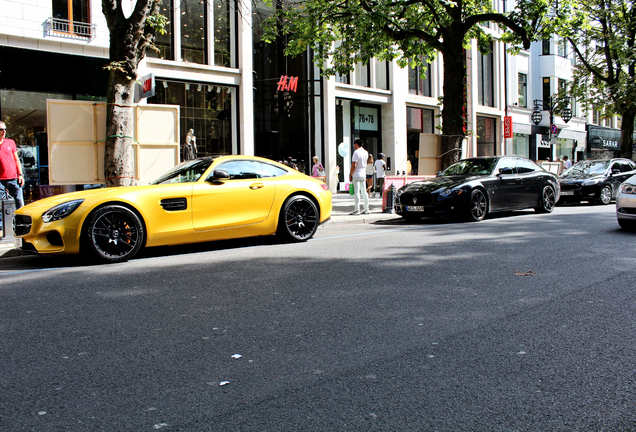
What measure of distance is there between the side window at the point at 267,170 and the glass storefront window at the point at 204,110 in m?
11.0

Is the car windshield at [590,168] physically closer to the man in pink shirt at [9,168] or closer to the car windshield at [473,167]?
the car windshield at [473,167]

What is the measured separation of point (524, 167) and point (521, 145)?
25.3 m

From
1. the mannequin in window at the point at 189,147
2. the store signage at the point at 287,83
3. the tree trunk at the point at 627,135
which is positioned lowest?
the mannequin in window at the point at 189,147

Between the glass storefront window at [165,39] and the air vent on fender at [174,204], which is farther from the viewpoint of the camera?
the glass storefront window at [165,39]

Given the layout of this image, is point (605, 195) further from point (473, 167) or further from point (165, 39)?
point (165, 39)

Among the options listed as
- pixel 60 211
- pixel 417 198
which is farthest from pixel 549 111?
pixel 60 211

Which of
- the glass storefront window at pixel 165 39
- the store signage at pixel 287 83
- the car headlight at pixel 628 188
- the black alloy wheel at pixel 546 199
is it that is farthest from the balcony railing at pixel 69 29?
the car headlight at pixel 628 188

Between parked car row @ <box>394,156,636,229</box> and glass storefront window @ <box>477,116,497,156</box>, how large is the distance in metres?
20.0

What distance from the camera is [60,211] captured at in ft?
24.0

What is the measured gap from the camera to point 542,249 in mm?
8195

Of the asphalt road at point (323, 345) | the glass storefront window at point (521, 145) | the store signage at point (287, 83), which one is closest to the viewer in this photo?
the asphalt road at point (323, 345)

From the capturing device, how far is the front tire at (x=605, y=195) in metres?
18.3

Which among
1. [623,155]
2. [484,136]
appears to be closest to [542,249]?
[623,155]

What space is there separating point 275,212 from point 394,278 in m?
3.38
